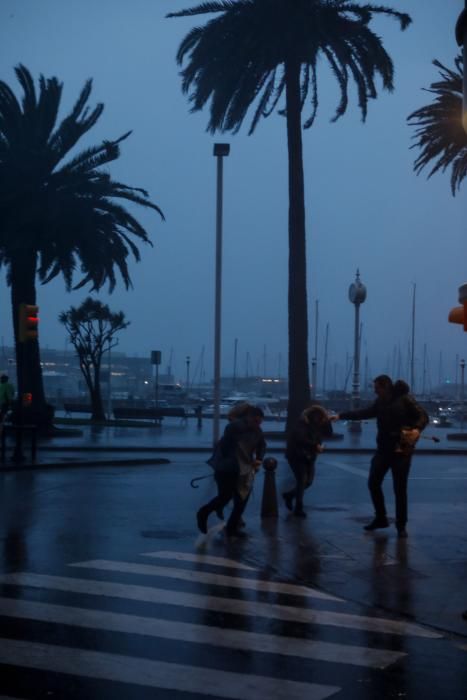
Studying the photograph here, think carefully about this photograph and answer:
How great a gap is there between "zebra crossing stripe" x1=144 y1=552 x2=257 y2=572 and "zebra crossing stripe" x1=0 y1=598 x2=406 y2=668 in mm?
2799

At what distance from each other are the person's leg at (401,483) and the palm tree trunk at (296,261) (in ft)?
60.5

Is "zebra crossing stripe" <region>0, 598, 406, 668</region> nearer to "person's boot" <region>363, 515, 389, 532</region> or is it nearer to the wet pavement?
the wet pavement

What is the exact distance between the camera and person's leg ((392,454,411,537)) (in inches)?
553

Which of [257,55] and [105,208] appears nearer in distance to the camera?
[257,55]

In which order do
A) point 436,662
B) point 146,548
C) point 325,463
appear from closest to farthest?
→ point 436,662 → point 146,548 → point 325,463

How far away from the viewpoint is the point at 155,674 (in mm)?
7281

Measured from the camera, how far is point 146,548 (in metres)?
12.8

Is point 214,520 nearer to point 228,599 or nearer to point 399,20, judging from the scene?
point 228,599

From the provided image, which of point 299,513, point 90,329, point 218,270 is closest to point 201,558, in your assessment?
point 299,513

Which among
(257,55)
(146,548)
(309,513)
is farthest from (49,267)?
(146,548)

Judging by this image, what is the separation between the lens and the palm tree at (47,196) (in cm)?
3422

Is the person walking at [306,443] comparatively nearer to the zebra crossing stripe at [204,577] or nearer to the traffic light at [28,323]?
the zebra crossing stripe at [204,577]

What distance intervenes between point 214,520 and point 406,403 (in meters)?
3.45

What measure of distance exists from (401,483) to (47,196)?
→ 2325 cm
